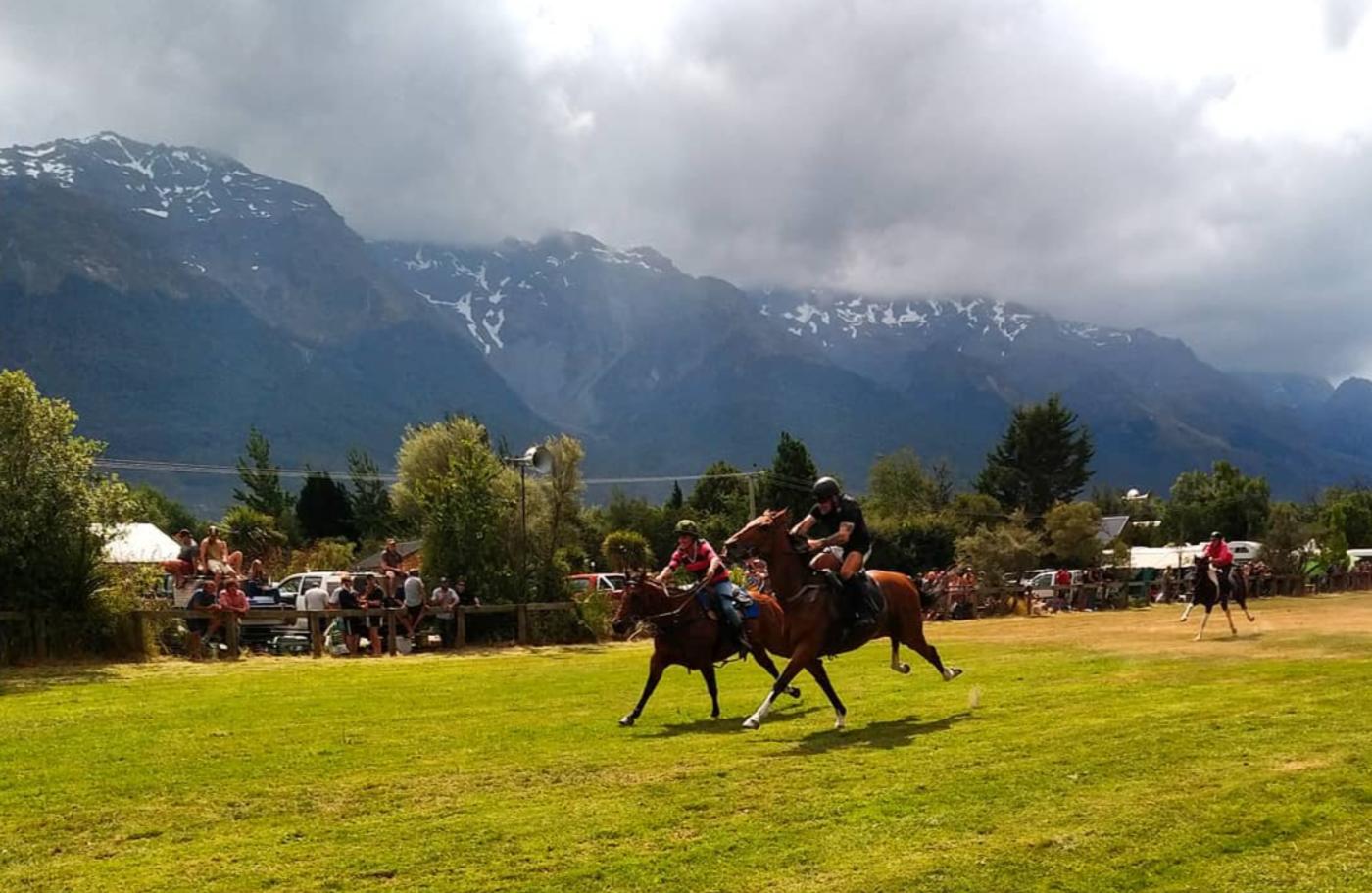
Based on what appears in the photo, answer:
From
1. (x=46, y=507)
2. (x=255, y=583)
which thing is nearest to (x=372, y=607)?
(x=255, y=583)

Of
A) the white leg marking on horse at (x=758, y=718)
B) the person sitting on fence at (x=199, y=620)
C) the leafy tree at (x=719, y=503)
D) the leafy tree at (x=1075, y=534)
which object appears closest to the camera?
the white leg marking on horse at (x=758, y=718)

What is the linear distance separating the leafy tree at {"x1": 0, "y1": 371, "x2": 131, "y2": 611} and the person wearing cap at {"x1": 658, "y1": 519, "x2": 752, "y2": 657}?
15074 millimetres

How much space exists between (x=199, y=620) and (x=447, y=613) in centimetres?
630

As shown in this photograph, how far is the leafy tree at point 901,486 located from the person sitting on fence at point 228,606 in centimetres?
8463

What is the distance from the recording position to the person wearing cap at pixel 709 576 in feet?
46.0

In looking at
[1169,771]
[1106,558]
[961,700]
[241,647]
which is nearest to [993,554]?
[1106,558]

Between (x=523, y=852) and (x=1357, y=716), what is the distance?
8.57 m

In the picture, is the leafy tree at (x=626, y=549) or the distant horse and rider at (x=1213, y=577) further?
the leafy tree at (x=626, y=549)

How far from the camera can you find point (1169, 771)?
8.70 meters

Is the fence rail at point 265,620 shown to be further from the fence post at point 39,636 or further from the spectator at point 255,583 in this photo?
the spectator at point 255,583

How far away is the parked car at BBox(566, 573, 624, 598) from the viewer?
110 ft

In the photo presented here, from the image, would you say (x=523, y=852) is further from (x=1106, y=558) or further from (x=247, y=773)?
(x=1106, y=558)

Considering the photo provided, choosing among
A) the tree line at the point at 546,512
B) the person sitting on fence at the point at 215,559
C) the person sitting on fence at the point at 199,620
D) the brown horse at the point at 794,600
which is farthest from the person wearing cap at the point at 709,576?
the person sitting on fence at the point at 215,559

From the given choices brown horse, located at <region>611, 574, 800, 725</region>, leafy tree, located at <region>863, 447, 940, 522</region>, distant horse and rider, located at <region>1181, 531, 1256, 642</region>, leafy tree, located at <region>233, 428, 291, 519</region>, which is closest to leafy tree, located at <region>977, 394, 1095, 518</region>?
leafy tree, located at <region>863, 447, 940, 522</region>
